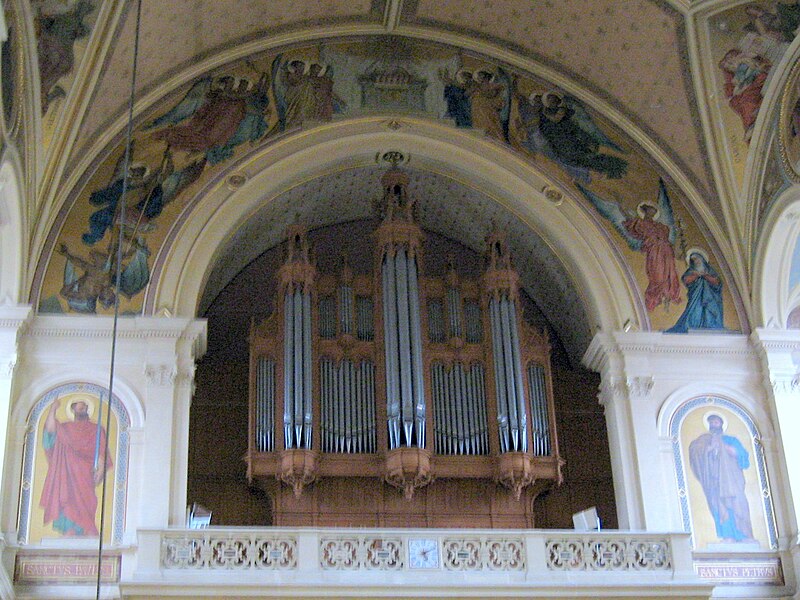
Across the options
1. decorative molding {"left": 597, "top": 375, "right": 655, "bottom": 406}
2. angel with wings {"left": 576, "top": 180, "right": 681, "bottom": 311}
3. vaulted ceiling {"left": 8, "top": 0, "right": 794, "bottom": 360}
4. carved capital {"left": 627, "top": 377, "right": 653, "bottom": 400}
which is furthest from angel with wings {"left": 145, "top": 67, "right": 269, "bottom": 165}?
carved capital {"left": 627, "top": 377, "right": 653, "bottom": 400}

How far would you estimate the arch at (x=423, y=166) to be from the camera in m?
17.8

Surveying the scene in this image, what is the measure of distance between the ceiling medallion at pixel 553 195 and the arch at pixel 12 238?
23.1 ft

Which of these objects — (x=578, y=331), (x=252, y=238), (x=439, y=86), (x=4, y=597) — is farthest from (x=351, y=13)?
(x=4, y=597)

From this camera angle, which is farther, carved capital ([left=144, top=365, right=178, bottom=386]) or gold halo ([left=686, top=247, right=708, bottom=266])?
gold halo ([left=686, top=247, right=708, bottom=266])

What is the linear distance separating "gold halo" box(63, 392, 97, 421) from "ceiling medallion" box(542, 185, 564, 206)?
6.76 m

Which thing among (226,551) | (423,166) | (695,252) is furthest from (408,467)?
(695,252)

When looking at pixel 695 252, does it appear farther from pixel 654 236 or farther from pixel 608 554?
pixel 608 554

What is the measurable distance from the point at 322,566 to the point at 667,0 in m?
8.44

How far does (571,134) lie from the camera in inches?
752

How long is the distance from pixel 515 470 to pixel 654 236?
408 cm

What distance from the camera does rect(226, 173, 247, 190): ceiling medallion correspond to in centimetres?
1830

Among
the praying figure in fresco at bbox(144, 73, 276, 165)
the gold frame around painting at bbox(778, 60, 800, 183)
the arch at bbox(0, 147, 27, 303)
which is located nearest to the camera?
the arch at bbox(0, 147, 27, 303)

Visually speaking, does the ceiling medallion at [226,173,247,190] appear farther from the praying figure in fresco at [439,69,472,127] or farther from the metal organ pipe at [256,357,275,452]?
the praying figure in fresco at [439,69,472,127]

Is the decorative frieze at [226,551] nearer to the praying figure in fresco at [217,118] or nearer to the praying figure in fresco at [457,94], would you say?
the praying figure in fresco at [217,118]
